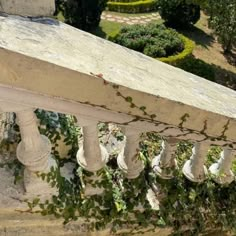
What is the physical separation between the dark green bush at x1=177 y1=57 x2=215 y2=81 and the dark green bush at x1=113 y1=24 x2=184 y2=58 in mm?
624

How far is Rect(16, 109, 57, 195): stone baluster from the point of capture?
2209mm

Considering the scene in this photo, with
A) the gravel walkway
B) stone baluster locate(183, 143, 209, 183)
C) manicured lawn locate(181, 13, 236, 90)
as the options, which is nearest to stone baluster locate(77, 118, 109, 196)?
stone baluster locate(183, 143, 209, 183)

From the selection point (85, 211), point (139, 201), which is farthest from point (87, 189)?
point (139, 201)

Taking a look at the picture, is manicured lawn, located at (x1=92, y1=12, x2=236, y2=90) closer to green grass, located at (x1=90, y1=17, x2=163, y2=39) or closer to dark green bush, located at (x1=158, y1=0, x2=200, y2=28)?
green grass, located at (x1=90, y1=17, x2=163, y2=39)

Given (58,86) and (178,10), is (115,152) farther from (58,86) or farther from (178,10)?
(178,10)

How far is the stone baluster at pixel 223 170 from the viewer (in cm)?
293

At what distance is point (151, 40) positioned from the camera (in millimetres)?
12453

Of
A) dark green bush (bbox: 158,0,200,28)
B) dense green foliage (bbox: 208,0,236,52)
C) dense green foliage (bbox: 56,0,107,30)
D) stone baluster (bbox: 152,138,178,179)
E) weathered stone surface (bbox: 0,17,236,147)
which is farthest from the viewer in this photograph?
dark green bush (bbox: 158,0,200,28)

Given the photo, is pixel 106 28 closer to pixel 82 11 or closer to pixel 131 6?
pixel 82 11

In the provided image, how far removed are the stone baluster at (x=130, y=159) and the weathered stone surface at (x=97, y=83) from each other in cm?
32

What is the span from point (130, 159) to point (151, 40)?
33.3ft

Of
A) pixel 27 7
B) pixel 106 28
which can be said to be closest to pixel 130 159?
pixel 27 7

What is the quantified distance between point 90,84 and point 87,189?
1.09 m

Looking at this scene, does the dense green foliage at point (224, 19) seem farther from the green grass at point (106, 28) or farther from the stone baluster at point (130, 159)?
the stone baluster at point (130, 159)
